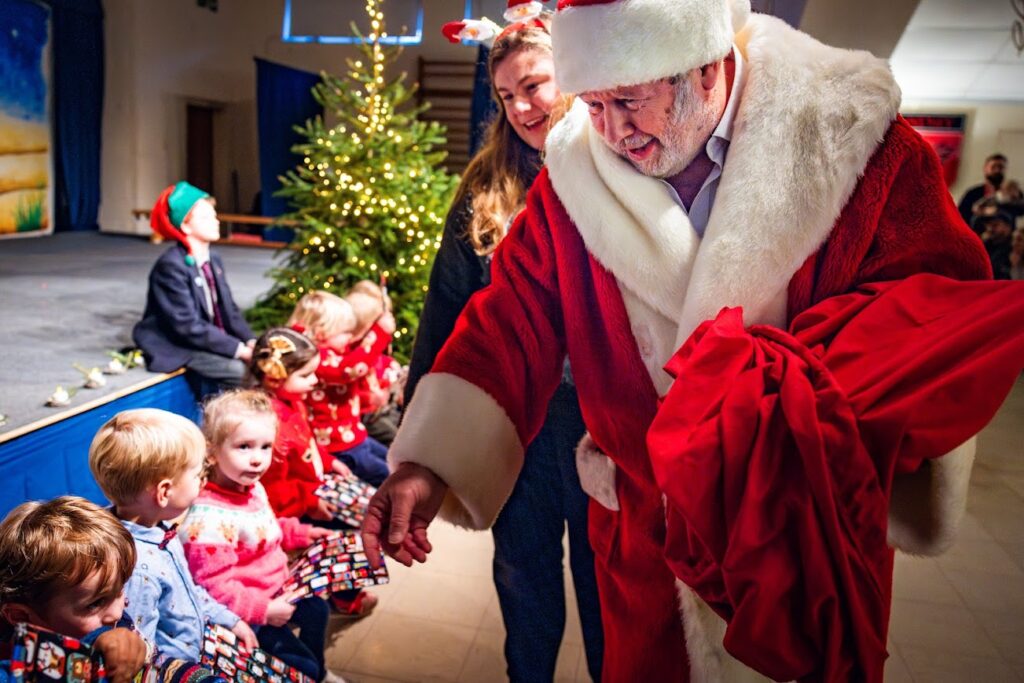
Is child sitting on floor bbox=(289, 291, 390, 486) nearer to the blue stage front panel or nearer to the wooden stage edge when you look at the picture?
the wooden stage edge

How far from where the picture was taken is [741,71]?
3.83 feet

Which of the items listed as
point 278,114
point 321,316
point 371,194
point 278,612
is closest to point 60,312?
point 321,316

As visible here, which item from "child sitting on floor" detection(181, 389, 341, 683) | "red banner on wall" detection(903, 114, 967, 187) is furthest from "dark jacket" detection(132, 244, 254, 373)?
"red banner on wall" detection(903, 114, 967, 187)

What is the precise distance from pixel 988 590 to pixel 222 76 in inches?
245

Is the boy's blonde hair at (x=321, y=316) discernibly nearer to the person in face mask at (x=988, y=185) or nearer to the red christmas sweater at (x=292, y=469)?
the red christmas sweater at (x=292, y=469)

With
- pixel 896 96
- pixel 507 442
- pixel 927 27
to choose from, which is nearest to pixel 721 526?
pixel 507 442

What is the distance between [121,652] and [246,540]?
0.69 metres

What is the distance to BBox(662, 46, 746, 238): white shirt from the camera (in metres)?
1.15

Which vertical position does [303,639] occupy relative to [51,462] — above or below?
below

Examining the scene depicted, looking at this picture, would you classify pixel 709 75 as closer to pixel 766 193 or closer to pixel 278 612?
pixel 766 193

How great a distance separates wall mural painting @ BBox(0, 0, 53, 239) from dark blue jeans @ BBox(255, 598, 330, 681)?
217cm

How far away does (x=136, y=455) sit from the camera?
1631 millimetres

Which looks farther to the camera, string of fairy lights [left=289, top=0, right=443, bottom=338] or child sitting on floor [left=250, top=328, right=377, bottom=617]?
string of fairy lights [left=289, top=0, right=443, bottom=338]

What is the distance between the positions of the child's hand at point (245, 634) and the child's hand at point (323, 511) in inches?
31.3
